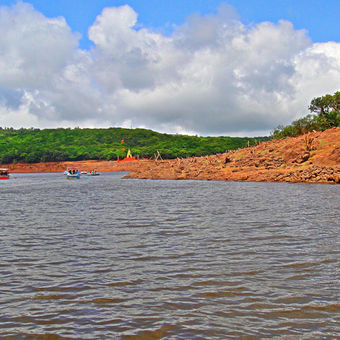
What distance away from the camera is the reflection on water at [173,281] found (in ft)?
21.5

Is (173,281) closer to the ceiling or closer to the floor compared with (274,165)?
closer to the floor

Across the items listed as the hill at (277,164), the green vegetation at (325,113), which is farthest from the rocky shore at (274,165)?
the green vegetation at (325,113)

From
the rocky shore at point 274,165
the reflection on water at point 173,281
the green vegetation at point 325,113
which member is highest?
the green vegetation at point 325,113

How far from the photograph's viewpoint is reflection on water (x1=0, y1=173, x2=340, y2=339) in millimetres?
6547

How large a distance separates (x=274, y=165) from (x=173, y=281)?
5590cm

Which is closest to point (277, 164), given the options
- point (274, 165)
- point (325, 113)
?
point (274, 165)

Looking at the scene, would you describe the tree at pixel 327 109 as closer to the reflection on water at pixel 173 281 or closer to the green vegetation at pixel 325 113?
the green vegetation at pixel 325 113

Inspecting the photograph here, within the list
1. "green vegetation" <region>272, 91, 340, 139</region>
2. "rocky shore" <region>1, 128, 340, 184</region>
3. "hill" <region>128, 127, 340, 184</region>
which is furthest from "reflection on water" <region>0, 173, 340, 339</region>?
"green vegetation" <region>272, 91, 340, 139</region>

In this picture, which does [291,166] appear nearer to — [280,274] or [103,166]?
[280,274]

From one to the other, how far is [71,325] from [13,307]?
164 cm

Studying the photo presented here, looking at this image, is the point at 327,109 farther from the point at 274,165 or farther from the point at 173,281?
the point at 173,281

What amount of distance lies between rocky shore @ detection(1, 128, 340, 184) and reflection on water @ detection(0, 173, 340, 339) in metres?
37.3

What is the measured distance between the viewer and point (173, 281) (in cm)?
901

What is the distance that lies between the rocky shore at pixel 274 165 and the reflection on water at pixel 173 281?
122 ft
